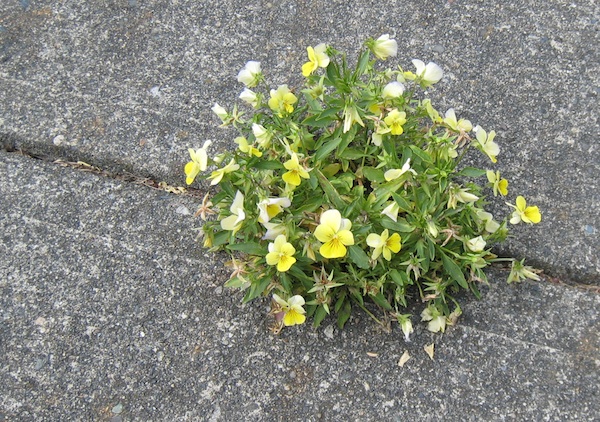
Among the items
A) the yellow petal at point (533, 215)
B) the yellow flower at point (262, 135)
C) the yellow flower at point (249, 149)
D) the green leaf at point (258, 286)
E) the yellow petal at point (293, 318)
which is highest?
the yellow flower at point (262, 135)

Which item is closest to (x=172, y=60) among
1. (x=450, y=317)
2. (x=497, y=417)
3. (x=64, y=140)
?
(x=64, y=140)

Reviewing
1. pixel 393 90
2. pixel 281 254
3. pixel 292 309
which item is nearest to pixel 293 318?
pixel 292 309

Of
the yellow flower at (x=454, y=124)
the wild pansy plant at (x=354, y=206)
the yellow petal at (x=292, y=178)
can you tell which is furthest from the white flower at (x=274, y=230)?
the yellow flower at (x=454, y=124)

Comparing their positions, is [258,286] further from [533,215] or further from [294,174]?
[533,215]

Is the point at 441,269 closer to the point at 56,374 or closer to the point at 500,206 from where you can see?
the point at 500,206

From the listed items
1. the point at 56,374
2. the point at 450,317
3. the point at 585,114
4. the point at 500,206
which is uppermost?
the point at 585,114

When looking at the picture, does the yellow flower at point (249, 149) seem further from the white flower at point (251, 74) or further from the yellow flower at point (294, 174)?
the white flower at point (251, 74)
